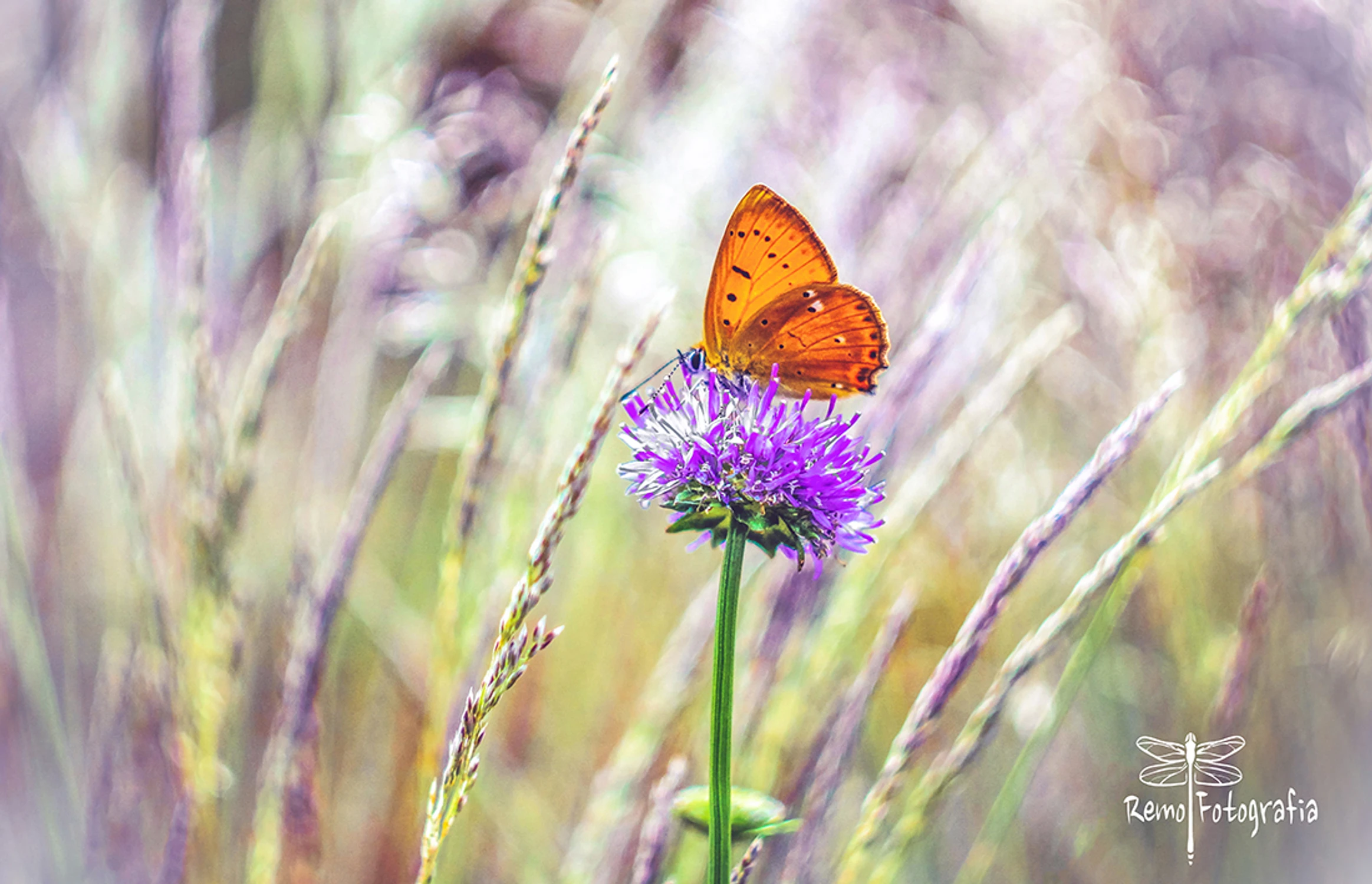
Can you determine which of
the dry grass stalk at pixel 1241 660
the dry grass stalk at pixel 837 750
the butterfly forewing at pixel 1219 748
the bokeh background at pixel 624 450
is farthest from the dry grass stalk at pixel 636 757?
the butterfly forewing at pixel 1219 748

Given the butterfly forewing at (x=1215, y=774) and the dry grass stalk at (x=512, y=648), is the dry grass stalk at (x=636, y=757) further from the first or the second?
the butterfly forewing at (x=1215, y=774)

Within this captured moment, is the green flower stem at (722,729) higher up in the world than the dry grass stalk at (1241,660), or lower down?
lower down

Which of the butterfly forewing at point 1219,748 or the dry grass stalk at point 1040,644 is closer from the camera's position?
the dry grass stalk at point 1040,644

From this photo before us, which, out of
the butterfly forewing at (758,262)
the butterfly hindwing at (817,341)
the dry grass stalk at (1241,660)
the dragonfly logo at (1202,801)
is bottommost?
the dragonfly logo at (1202,801)

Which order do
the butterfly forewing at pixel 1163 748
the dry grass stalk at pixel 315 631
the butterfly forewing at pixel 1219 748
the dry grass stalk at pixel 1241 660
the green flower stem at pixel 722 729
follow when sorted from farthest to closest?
the butterfly forewing at pixel 1163 748, the butterfly forewing at pixel 1219 748, the dry grass stalk at pixel 1241 660, the dry grass stalk at pixel 315 631, the green flower stem at pixel 722 729

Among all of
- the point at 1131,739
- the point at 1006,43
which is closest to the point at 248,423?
the point at 1131,739

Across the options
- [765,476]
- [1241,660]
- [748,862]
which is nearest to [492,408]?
[765,476]
